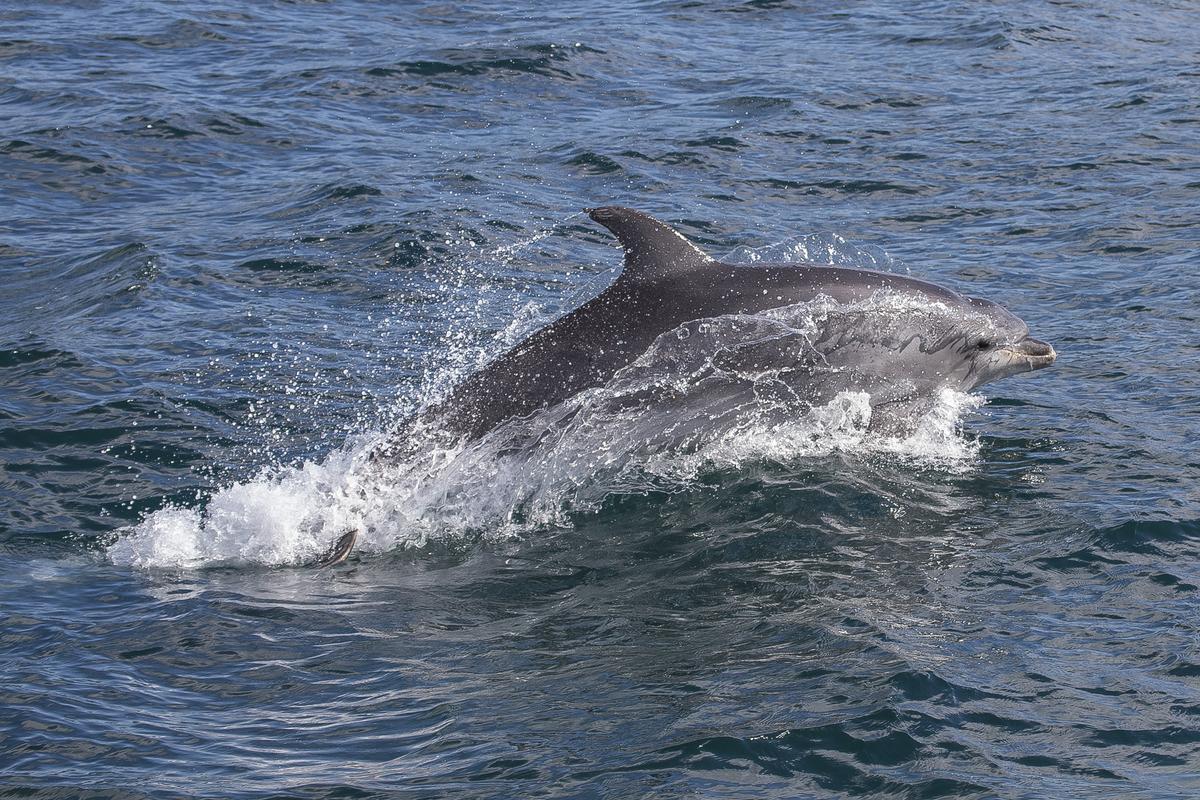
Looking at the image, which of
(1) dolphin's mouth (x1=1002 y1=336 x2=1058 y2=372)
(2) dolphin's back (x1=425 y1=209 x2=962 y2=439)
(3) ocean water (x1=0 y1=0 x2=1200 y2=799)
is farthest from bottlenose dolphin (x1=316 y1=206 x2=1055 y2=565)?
(1) dolphin's mouth (x1=1002 y1=336 x2=1058 y2=372)

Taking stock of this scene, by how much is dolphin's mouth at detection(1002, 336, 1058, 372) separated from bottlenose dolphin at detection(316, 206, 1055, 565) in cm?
55

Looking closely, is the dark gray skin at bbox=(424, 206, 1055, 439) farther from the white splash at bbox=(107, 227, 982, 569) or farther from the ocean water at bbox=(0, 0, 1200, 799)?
the ocean water at bbox=(0, 0, 1200, 799)

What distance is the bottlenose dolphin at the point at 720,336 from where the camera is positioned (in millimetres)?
10852

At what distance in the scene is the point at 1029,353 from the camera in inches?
481

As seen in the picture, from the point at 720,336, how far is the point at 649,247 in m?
0.85

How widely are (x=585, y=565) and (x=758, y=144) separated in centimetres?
1125

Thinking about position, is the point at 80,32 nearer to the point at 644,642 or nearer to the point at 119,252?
the point at 119,252

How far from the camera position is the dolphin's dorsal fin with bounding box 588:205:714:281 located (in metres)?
10.7

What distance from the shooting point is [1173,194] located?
17.8 meters

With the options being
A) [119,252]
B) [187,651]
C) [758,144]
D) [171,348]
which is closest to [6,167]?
[119,252]

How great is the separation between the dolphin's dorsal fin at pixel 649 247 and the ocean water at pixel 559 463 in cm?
109

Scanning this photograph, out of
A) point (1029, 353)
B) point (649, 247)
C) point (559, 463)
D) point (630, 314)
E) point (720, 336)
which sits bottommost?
point (559, 463)

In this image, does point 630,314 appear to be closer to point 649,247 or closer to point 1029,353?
point 649,247

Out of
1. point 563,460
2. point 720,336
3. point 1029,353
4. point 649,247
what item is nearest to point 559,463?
point 563,460
